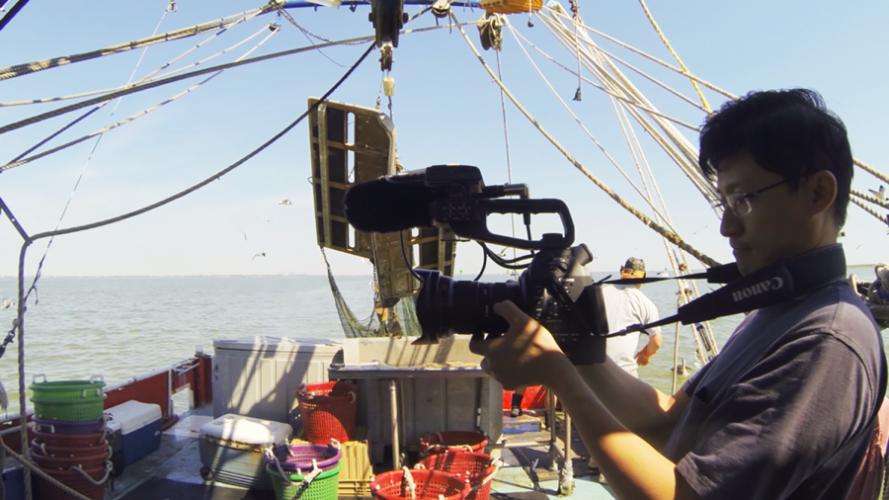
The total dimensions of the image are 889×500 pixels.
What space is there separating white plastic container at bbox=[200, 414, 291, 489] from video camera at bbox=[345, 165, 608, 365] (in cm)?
339

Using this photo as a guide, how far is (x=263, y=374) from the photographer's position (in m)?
5.28

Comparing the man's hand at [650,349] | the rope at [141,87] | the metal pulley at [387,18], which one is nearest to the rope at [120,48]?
the rope at [141,87]

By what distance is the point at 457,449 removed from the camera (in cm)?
405

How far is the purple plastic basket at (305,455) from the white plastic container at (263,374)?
112cm

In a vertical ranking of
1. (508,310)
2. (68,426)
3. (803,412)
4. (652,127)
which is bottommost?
(68,426)

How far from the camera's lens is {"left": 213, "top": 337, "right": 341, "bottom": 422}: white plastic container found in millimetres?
5234

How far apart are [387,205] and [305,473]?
2.90 m

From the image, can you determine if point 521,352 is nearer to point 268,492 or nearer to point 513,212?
point 513,212

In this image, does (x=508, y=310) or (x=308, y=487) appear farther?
(x=308, y=487)

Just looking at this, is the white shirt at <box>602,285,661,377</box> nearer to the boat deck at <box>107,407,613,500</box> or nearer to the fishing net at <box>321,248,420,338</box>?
the boat deck at <box>107,407,613,500</box>

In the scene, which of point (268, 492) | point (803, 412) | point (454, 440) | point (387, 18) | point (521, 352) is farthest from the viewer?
point (454, 440)

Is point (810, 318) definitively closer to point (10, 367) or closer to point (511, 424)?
A: point (511, 424)

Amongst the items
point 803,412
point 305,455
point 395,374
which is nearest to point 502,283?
point 803,412

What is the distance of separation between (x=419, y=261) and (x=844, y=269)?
6.07 m
